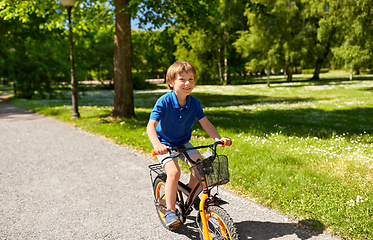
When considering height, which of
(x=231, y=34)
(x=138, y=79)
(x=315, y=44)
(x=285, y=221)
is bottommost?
(x=285, y=221)

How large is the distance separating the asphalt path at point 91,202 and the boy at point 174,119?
2.35 feet

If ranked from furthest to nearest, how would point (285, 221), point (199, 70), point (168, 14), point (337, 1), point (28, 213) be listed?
point (199, 70) → point (337, 1) → point (168, 14) → point (28, 213) → point (285, 221)

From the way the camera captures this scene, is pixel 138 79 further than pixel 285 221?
Yes

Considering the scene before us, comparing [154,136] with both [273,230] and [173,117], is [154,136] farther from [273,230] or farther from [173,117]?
[273,230]

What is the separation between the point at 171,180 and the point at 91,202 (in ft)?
6.32

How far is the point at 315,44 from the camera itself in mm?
38312

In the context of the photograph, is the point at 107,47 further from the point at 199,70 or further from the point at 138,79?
the point at 199,70

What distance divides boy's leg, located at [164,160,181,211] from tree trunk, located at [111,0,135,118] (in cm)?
830

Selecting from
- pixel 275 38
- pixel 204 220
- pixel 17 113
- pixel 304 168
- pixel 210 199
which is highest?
pixel 275 38

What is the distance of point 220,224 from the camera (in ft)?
8.70

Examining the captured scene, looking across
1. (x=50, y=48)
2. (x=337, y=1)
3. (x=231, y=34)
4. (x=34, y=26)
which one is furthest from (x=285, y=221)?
(x=231, y=34)

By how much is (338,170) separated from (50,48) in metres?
23.4

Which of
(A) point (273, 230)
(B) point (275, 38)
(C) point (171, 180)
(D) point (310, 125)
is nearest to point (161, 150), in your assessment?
(C) point (171, 180)

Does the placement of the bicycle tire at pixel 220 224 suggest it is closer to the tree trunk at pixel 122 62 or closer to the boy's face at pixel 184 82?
the boy's face at pixel 184 82
